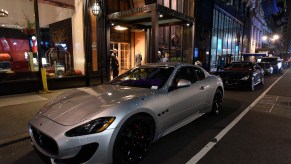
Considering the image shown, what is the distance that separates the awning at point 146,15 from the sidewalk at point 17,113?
15.7 ft

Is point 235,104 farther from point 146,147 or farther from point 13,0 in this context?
point 13,0

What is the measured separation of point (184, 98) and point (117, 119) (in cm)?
183

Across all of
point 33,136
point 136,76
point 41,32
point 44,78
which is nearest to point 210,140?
point 136,76

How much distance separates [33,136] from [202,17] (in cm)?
1846

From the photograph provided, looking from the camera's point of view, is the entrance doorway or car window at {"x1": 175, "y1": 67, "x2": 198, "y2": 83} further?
the entrance doorway

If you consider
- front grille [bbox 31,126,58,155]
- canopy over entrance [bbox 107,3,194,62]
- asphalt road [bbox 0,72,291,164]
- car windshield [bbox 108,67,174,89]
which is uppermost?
canopy over entrance [bbox 107,3,194,62]

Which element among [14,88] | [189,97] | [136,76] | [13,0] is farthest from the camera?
[13,0]

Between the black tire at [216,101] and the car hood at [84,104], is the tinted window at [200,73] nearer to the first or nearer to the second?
the black tire at [216,101]

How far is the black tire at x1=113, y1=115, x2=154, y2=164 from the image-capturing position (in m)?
2.93

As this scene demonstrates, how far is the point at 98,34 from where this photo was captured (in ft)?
34.3

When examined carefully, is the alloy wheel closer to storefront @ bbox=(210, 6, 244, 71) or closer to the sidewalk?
the sidewalk

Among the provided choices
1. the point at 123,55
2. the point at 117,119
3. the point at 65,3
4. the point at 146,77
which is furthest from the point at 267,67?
the point at 117,119

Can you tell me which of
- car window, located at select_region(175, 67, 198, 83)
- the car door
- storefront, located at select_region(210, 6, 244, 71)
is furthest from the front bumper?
storefront, located at select_region(210, 6, 244, 71)

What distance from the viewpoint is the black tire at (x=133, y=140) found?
2935 millimetres
